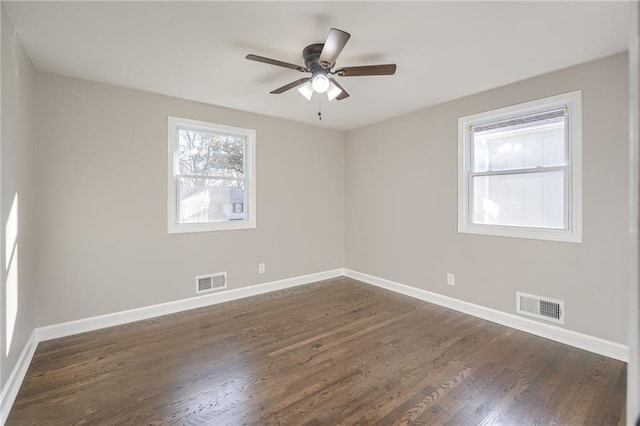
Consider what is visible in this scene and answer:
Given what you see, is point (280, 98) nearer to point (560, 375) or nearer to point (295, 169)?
point (295, 169)

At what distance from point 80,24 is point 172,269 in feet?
Result: 8.15

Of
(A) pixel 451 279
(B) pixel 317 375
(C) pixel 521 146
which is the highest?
(C) pixel 521 146

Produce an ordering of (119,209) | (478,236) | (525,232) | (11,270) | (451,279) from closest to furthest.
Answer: (11,270) < (525,232) < (119,209) < (478,236) < (451,279)

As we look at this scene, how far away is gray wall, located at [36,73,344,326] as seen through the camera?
2.92 meters

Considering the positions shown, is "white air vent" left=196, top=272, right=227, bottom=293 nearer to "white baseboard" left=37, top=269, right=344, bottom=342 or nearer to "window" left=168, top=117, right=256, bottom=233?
"white baseboard" left=37, top=269, right=344, bottom=342

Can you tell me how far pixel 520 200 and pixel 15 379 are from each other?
14.9 feet

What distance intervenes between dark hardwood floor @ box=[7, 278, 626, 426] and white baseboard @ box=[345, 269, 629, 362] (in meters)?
0.09

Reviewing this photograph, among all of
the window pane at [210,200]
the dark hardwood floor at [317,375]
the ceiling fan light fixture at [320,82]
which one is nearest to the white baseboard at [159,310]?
the dark hardwood floor at [317,375]

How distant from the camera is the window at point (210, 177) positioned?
143 inches

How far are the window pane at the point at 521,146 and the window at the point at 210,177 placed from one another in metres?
2.92

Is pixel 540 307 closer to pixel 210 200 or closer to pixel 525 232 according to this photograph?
pixel 525 232

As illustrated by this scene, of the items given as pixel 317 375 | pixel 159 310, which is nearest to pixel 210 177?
pixel 159 310

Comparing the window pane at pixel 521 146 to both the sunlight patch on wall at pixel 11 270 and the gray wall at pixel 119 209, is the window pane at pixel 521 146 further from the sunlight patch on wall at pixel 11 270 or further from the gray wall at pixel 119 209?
the sunlight patch on wall at pixel 11 270

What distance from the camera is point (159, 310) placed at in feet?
11.5
